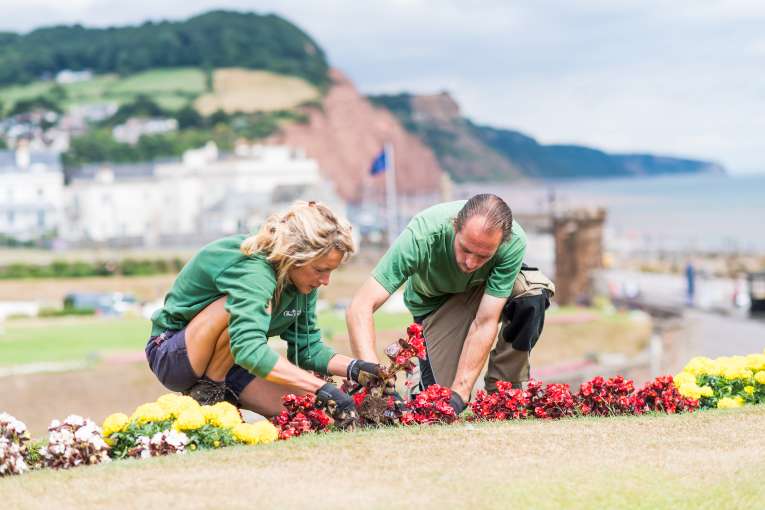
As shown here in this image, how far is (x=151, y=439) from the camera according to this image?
6.64 meters

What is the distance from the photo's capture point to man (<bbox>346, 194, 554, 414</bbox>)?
295 inches

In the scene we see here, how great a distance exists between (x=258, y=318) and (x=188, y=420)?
726mm

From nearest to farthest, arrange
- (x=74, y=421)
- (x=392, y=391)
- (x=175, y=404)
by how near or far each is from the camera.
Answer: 1. (x=74, y=421)
2. (x=175, y=404)
3. (x=392, y=391)

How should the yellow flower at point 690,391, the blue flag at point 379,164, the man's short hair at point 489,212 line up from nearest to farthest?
the man's short hair at point 489,212
the yellow flower at point 690,391
the blue flag at point 379,164

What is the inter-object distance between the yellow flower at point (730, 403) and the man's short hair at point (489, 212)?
6.65 ft

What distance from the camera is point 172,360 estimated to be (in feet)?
23.7

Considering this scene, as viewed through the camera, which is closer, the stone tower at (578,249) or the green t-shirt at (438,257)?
the green t-shirt at (438,257)

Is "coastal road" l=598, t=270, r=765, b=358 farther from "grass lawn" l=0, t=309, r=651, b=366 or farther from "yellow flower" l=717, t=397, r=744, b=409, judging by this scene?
"yellow flower" l=717, t=397, r=744, b=409

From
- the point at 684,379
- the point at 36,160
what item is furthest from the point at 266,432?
the point at 36,160

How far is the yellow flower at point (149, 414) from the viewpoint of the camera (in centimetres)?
671

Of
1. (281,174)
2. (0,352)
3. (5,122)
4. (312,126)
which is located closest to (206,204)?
(281,174)

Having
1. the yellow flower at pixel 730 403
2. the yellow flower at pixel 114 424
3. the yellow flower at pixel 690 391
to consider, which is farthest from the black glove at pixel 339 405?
the yellow flower at pixel 730 403

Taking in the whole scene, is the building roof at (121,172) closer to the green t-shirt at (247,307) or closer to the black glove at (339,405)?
the green t-shirt at (247,307)

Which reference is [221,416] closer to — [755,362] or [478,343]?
[478,343]
